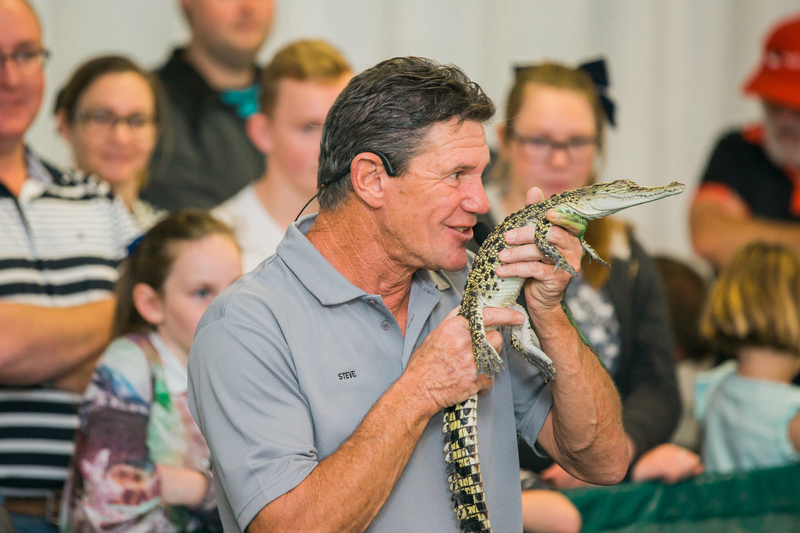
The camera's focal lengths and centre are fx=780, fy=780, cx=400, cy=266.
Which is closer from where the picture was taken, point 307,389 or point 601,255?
point 307,389

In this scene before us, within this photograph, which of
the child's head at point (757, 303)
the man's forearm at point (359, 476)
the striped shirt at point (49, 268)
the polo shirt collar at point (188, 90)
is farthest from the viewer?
the polo shirt collar at point (188, 90)

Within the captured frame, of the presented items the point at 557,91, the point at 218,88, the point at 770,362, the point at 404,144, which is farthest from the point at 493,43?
the point at 404,144

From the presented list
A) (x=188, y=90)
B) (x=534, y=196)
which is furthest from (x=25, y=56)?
(x=534, y=196)

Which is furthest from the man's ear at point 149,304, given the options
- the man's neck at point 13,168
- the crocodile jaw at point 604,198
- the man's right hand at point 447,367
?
the crocodile jaw at point 604,198

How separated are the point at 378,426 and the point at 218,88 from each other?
275cm

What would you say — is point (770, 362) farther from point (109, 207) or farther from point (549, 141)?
point (109, 207)

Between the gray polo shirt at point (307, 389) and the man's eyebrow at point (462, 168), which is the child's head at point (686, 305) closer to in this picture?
the gray polo shirt at point (307, 389)

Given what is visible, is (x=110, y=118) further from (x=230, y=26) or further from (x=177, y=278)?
(x=177, y=278)

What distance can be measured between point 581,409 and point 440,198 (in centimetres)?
51

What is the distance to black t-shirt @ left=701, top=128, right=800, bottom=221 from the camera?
4203 millimetres

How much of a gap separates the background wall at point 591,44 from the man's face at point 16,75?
1.62 meters

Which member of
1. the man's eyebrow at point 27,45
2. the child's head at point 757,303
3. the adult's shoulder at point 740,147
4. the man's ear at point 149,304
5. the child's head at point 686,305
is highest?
the man's eyebrow at point 27,45

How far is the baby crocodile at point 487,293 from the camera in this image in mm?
1405

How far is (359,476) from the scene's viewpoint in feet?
4.23
